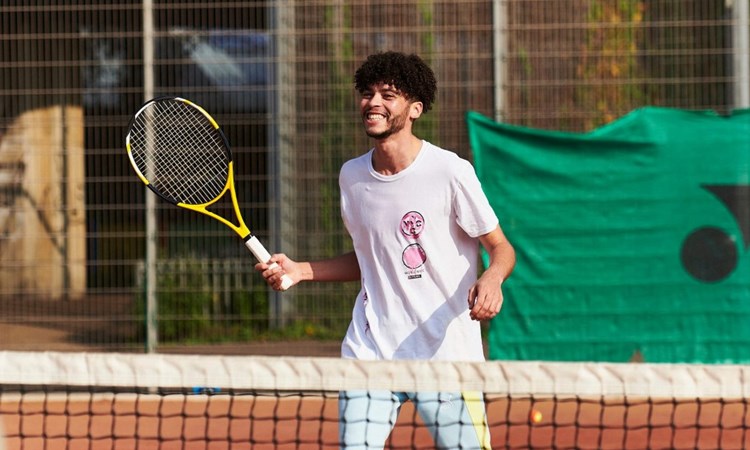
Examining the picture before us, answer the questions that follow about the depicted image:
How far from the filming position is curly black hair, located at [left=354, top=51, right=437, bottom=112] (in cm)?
391

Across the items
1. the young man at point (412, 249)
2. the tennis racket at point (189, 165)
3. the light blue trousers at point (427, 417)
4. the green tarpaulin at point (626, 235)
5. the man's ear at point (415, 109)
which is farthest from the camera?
the green tarpaulin at point (626, 235)

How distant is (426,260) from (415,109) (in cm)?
51

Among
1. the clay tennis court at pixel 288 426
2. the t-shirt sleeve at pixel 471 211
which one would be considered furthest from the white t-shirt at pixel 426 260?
the clay tennis court at pixel 288 426

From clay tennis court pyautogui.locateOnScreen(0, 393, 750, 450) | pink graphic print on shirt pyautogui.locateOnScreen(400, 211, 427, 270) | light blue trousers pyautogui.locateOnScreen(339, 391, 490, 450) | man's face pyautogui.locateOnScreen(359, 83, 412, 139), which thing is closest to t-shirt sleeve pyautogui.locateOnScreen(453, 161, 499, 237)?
pink graphic print on shirt pyautogui.locateOnScreen(400, 211, 427, 270)

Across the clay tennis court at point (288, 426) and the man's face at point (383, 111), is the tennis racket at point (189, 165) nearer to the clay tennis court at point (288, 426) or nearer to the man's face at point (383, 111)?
the man's face at point (383, 111)

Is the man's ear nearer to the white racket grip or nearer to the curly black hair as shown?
the curly black hair

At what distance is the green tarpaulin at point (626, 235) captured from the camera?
786 centimetres

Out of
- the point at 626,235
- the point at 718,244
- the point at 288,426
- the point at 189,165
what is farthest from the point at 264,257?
the point at 718,244

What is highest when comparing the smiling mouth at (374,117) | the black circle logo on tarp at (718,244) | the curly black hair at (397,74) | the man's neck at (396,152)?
the curly black hair at (397,74)

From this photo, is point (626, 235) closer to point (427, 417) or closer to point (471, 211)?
point (471, 211)

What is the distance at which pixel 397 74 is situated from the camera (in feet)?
12.9

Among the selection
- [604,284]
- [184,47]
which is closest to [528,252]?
[604,284]

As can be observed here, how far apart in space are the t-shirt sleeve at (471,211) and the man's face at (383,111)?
266 millimetres

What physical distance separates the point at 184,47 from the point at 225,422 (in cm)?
272
